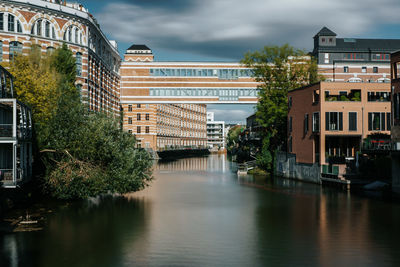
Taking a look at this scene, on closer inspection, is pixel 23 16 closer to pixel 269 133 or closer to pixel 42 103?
pixel 42 103

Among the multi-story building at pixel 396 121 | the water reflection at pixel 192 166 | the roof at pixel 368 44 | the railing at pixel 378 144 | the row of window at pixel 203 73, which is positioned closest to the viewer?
the multi-story building at pixel 396 121

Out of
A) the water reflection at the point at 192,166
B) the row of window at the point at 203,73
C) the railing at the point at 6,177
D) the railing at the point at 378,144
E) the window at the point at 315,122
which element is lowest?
the water reflection at the point at 192,166

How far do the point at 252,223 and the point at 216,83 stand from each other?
4720 cm

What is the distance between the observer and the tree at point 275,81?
61562mm

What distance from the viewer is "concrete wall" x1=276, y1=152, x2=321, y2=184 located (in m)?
48.6

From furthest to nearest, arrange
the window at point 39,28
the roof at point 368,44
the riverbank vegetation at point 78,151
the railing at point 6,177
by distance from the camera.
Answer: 1. the roof at point 368,44
2. the window at point 39,28
3. the riverbank vegetation at point 78,151
4. the railing at point 6,177

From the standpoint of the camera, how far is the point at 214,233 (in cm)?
2480

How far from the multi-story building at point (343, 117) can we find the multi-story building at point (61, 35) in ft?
102

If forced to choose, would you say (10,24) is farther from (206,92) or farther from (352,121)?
(352,121)

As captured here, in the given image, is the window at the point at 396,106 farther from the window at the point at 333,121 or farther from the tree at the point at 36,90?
the tree at the point at 36,90

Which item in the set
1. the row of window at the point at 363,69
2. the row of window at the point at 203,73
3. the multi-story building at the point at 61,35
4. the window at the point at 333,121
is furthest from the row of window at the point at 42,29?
the row of window at the point at 363,69

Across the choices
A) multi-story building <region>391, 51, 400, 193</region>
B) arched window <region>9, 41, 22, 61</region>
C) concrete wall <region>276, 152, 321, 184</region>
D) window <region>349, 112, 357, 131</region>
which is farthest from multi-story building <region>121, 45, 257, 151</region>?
multi-story building <region>391, 51, 400, 193</region>

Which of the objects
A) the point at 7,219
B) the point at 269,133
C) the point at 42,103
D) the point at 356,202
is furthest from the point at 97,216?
the point at 269,133

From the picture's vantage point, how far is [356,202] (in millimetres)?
35250
